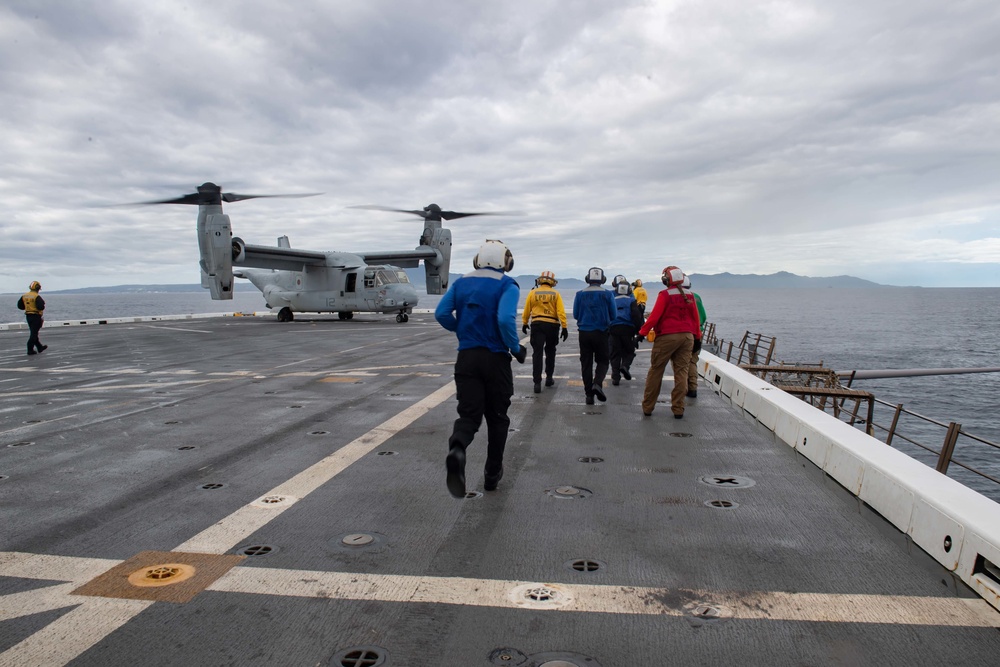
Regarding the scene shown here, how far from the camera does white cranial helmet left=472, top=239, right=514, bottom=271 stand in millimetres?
5559

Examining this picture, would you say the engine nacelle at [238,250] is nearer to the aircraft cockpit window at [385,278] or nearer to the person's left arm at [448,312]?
the aircraft cockpit window at [385,278]

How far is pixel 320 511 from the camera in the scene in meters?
4.82

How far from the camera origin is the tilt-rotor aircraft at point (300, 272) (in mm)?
28016

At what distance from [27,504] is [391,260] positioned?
1263 inches

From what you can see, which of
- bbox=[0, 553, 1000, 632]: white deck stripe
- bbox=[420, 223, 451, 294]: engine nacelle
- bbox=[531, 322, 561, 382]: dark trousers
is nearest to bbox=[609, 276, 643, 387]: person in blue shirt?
bbox=[531, 322, 561, 382]: dark trousers

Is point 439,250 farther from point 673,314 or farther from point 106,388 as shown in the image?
point 673,314

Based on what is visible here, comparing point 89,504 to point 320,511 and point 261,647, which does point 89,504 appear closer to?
point 320,511

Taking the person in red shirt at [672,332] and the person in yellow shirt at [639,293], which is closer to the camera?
the person in red shirt at [672,332]

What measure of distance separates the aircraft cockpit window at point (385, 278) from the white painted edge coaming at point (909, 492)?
25144mm

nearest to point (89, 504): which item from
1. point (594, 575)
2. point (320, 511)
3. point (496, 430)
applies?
point (320, 511)

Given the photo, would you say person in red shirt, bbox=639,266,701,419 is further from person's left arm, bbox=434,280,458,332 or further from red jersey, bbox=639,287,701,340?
person's left arm, bbox=434,280,458,332

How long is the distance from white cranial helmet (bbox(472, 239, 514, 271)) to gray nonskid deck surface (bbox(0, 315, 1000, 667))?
1.94 metres

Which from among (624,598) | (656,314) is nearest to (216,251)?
(656,314)

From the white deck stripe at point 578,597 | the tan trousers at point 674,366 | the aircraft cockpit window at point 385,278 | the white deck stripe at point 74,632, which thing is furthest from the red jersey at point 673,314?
the aircraft cockpit window at point 385,278
